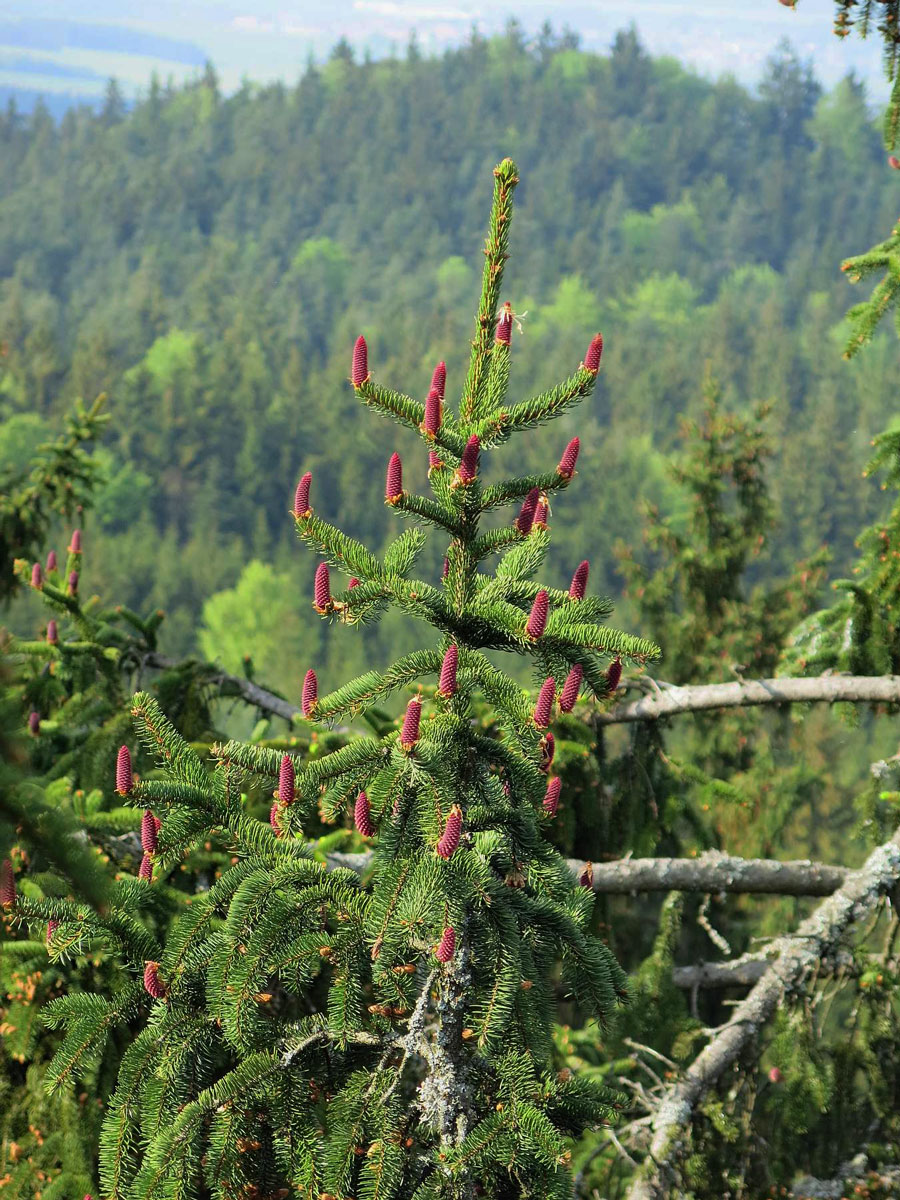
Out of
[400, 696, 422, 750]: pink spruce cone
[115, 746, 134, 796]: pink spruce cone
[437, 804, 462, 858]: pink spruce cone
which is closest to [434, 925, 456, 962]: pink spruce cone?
[437, 804, 462, 858]: pink spruce cone

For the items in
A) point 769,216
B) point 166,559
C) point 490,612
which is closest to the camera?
point 490,612

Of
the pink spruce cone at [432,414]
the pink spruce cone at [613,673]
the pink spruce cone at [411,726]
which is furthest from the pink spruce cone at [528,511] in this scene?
the pink spruce cone at [411,726]

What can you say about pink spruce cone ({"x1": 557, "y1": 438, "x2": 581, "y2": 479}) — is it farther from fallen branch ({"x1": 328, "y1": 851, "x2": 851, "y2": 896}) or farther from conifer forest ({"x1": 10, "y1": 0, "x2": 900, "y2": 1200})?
fallen branch ({"x1": 328, "y1": 851, "x2": 851, "y2": 896})

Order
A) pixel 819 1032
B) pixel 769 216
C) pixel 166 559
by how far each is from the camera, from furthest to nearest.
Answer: pixel 769 216, pixel 166 559, pixel 819 1032

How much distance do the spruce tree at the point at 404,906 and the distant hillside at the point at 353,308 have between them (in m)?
66.8

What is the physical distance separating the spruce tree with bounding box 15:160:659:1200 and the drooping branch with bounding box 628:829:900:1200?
4.27 feet

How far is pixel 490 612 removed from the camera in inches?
144

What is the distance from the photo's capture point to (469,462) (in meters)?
3.53

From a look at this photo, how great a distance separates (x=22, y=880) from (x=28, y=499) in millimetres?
8062

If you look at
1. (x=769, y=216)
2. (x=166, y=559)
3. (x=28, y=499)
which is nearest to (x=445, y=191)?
(x=769, y=216)

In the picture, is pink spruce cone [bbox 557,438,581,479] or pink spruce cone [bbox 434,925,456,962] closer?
pink spruce cone [bbox 434,925,456,962]

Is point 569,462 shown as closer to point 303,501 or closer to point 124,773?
point 303,501

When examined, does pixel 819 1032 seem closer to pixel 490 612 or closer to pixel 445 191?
pixel 490 612

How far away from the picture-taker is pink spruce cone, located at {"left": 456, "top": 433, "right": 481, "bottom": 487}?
3.49 meters
